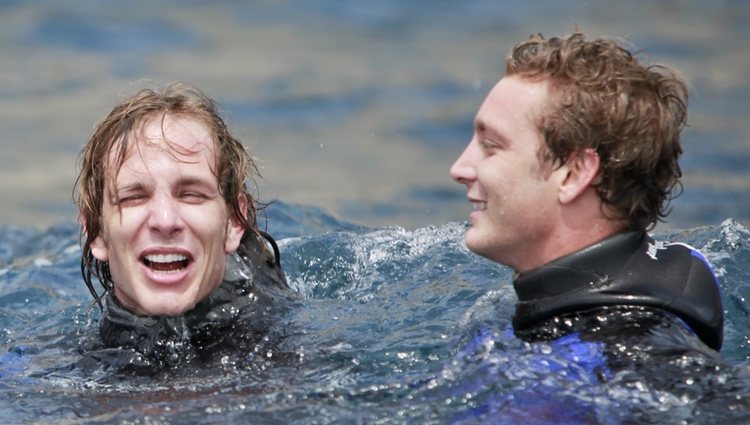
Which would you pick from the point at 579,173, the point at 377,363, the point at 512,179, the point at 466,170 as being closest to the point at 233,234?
the point at 377,363

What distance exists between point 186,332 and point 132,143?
2.32ft

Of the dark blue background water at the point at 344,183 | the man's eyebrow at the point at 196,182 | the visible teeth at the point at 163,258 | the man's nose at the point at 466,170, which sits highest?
the man's nose at the point at 466,170

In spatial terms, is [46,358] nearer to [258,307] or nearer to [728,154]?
[258,307]

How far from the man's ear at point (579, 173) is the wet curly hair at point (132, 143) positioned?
3.98 feet

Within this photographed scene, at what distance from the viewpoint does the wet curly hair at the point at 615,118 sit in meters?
3.98

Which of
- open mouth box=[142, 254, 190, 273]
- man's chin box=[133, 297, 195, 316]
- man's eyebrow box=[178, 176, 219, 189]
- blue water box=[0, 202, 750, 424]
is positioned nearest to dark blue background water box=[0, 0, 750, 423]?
blue water box=[0, 202, 750, 424]

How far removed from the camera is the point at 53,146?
10305mm

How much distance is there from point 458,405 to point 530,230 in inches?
25.6

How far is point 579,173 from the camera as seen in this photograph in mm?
4016

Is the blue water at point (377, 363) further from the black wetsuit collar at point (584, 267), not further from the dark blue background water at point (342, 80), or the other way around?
the dark blue background water at point (342, 80)

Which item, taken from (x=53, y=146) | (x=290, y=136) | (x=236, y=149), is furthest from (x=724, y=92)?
(x=236, y=149)

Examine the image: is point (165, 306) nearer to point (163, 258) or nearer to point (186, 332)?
point (163, 258)

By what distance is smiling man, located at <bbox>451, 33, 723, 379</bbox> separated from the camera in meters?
3.94

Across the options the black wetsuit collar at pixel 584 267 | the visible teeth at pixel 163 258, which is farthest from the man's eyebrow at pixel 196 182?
the black wetsuit collar at pixel 584 267
